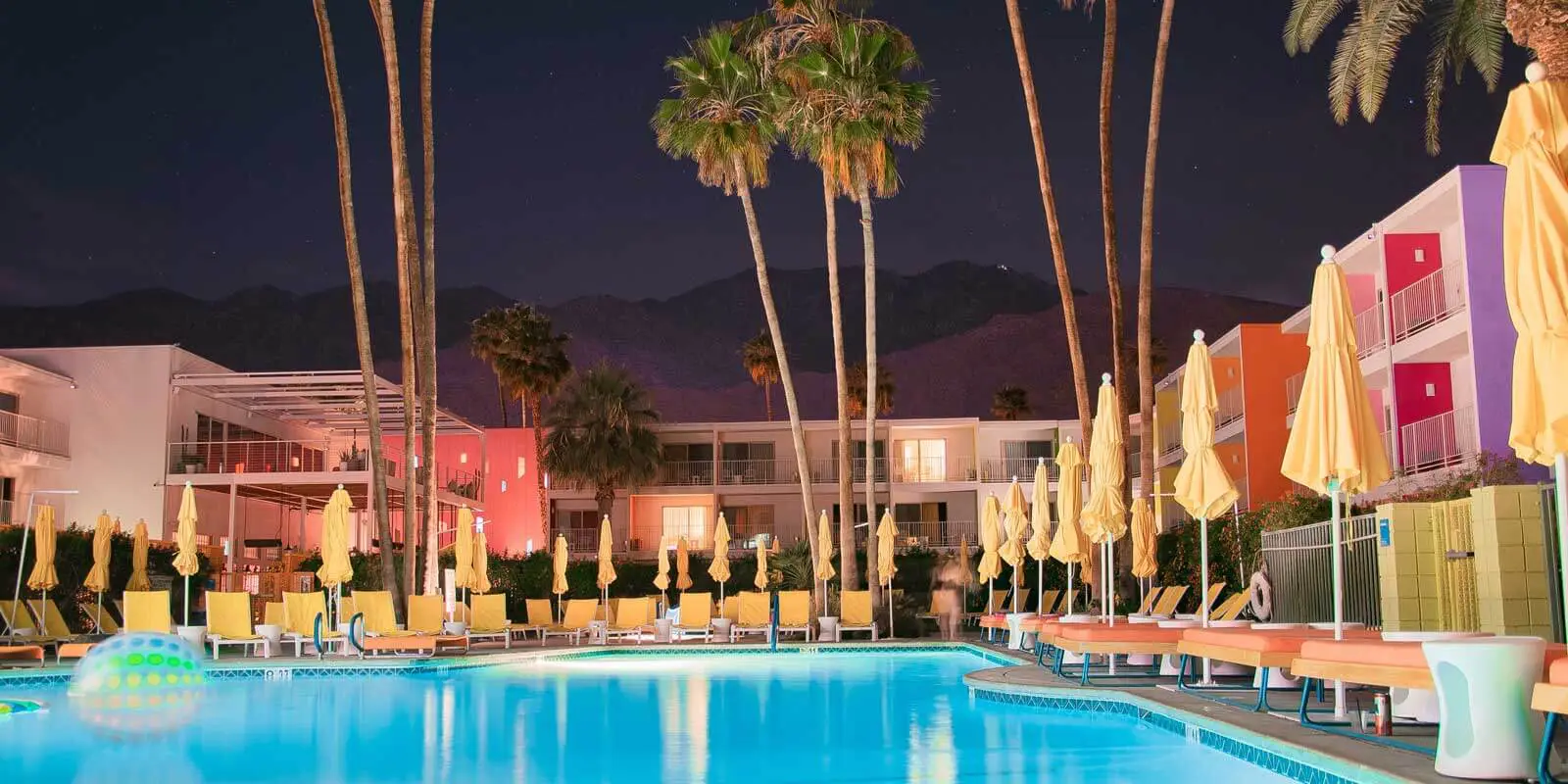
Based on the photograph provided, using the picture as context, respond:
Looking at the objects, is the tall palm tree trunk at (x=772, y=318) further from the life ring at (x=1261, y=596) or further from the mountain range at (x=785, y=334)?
the mountain range at (x=785, y=334)

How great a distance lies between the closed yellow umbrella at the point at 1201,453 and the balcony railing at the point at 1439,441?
10063mm

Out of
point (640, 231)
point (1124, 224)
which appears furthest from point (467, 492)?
point (640, 231)

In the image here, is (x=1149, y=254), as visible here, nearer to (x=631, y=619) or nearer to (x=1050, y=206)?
(x=1050, y=206)

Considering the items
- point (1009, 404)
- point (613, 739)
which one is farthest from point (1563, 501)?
point (1009, 404)

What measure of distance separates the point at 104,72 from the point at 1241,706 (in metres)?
65.3

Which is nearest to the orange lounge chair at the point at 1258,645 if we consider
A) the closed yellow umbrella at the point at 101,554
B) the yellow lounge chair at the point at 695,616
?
the yellow lounge chair at the point at 695,616

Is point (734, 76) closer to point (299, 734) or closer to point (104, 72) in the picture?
point (299, 734)

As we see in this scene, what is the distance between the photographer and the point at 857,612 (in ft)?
81.3

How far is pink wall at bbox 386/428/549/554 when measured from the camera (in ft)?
139

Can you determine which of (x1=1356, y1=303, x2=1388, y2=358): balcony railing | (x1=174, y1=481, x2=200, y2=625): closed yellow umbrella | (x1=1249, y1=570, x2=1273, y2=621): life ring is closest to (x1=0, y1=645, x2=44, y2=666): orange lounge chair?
(x1=174, y1=481, x2=200, y2=625): closed yellow umbrella

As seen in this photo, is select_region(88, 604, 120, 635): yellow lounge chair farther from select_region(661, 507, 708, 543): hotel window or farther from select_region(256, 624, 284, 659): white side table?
select_region(661, 507, 708, 543): hotel window

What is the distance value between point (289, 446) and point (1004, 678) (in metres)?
25.2

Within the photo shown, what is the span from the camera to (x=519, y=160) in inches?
3100

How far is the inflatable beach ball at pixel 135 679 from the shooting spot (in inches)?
481
